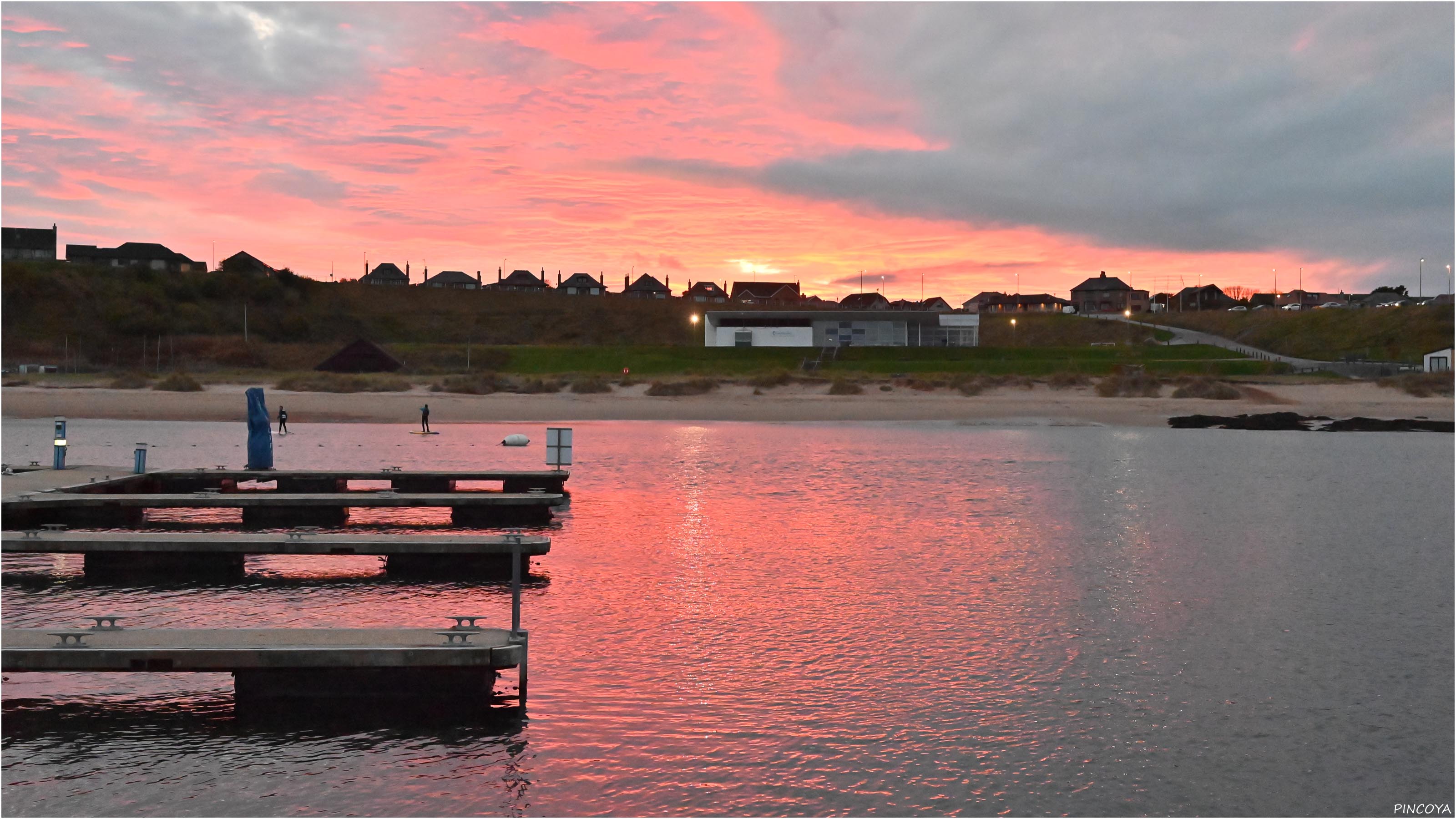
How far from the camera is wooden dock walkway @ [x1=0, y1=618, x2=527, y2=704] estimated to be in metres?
9.99

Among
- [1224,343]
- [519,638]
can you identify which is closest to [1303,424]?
[519,638]

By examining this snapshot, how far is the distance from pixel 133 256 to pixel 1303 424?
151 metres

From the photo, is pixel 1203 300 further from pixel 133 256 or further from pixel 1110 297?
pixel 133 256

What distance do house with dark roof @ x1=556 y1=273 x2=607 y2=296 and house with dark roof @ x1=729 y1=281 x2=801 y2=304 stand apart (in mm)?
22629

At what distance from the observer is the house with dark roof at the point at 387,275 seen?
567 ft

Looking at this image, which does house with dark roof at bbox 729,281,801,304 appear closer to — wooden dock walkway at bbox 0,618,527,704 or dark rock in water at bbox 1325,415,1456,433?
dark rock in water at bbox 1325,415,1456,433

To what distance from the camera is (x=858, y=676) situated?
12.0 m

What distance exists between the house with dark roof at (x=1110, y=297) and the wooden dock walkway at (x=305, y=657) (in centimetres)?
19551

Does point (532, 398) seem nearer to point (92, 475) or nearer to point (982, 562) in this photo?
point (92, 475)

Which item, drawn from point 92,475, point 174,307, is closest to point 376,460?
point 92,475

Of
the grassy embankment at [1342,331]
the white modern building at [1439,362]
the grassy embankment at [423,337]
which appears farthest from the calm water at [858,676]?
the grassy embankment at [1342,331]

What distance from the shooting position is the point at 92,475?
2488 centimetres

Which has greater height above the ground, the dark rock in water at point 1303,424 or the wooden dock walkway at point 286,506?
the dark rock in water at point 1303,424

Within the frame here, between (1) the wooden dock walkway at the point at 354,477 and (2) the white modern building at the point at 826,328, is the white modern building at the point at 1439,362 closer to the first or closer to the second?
(2) the white modern building at the point at 826,328
